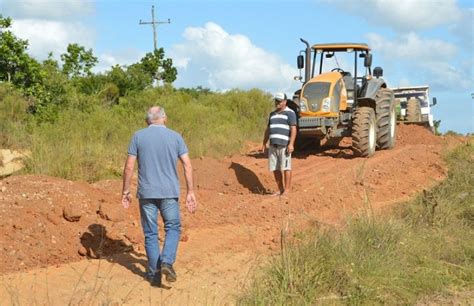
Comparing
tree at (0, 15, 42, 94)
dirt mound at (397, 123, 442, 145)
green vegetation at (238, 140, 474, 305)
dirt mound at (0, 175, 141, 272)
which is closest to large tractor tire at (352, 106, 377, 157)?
dirt mound at (397, 123, 442, 145)

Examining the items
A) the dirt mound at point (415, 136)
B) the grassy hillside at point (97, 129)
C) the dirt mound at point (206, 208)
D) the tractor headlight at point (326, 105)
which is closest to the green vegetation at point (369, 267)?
the dirt mound at point (206, 208)

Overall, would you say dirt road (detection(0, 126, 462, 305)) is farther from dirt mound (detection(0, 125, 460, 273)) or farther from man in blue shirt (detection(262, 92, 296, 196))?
man in blue shirt (detection(262, 92, 296, 196))

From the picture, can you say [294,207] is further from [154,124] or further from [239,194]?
[154,124]

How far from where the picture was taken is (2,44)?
54.2ft

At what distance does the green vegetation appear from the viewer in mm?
5867

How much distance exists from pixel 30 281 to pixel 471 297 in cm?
424

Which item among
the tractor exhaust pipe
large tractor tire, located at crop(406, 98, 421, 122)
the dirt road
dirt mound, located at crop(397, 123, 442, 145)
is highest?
the tractor exhaust pipe

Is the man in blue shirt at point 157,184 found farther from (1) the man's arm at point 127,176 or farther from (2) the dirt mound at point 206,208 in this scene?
(2) the dirt mound at point 206,208

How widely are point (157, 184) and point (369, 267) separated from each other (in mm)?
2210

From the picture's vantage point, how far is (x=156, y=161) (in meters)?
6.82

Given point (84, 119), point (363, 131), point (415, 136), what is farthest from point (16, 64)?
point (415, 136)

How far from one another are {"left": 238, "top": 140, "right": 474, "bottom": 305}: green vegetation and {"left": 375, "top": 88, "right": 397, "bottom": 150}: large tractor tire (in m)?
7.81

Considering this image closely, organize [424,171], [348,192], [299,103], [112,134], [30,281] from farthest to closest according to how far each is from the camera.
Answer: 1. [112,134]
2. [299,103]
3. [424,171]
4. [348,192]
5. [30,281]

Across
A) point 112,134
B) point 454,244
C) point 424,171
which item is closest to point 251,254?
point 454,244
